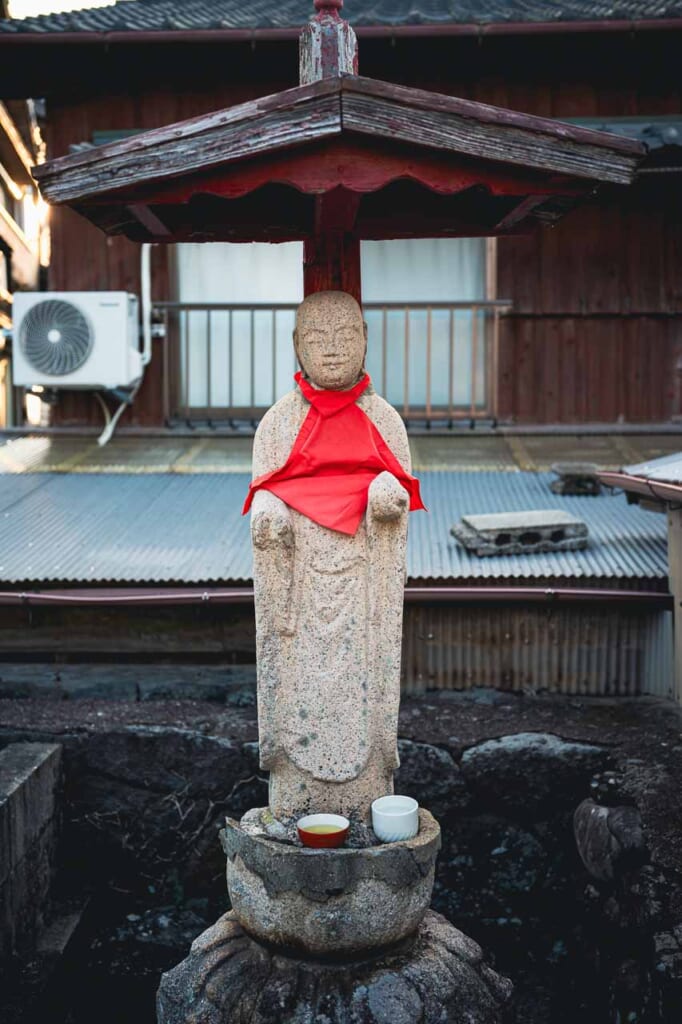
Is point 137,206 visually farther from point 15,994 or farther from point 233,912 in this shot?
point 15,994

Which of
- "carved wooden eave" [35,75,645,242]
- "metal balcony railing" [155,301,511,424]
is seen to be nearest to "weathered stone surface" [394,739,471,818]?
"carved wooden eave" [35,75,645,242]

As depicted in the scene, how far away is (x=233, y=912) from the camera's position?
14.8 feet

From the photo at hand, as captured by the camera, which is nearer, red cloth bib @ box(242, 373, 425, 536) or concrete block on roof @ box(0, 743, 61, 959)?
red cloth bib @ box(242, 373, 425, 536)

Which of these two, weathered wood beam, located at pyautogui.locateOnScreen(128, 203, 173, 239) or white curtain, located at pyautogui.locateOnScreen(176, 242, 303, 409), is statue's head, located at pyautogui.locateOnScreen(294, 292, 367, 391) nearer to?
weathered wood beam, located at pyautogui.locateOnScreen(128, 203, 173, 239)

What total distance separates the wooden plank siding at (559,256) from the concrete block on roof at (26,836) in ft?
16.7

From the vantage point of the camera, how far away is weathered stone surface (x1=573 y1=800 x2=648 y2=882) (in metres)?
5.20

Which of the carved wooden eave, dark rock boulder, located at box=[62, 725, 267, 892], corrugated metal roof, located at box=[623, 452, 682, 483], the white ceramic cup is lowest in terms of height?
dark rock boulder, located at box=[62, 725, 267, 892]

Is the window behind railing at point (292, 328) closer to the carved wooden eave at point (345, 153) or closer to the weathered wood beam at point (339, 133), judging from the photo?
the carved wooden eave at point (345, 153)

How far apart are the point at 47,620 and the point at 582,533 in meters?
3.90

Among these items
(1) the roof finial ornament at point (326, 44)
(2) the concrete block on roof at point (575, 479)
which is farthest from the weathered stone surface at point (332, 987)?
(2) the concrete block on roof at point (575, 479)

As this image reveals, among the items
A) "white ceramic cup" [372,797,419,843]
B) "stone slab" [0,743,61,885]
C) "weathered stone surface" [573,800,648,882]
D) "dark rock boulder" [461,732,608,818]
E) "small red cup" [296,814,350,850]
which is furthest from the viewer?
"dark rock boulder" [461,732,608,818]

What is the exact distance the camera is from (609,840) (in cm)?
538

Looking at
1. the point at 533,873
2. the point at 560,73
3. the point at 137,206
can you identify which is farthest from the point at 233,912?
the point at 560,73

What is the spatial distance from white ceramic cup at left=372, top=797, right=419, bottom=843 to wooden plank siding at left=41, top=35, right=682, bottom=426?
21.7 feet
